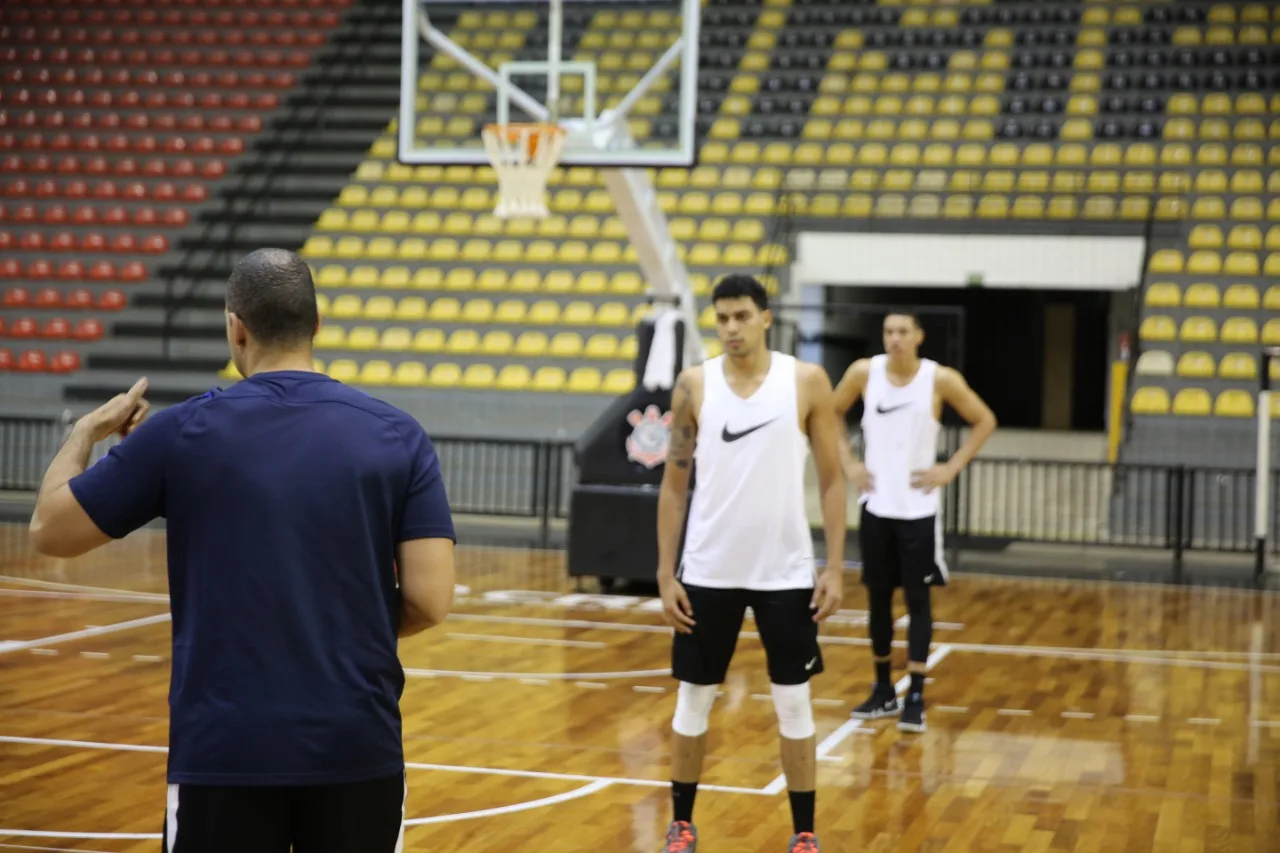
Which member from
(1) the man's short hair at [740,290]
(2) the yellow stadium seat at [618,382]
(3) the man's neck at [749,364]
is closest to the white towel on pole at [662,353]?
(2) the yellow stadium seat at [618,382]

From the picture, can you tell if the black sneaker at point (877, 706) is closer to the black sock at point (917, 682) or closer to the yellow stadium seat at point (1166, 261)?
the black sock at point (917, 682)

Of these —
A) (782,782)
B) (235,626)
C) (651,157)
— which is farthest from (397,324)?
(235,626)

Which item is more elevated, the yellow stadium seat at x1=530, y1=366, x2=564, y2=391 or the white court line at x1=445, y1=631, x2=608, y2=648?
the yellow stadium seat at x1=530, y1=366, x2=564, y2=391

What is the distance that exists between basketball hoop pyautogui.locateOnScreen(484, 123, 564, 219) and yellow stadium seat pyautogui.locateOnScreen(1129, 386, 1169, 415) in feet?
23.8

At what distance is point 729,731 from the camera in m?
7.29

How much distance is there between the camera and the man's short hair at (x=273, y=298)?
8.79 ft

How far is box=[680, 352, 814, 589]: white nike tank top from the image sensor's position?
16.7 feet

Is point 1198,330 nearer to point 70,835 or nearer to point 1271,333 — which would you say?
point 1271,333

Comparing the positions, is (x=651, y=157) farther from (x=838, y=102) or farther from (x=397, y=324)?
(x=838, y=102)

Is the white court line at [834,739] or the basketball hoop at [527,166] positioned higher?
the basketball hoop at [527,166]

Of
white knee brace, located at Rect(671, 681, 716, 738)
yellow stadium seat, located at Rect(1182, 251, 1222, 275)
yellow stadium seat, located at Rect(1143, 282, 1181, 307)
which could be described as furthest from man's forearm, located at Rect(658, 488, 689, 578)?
yellow stadium seat, located at Rect(1182, 251, 1222, 275)

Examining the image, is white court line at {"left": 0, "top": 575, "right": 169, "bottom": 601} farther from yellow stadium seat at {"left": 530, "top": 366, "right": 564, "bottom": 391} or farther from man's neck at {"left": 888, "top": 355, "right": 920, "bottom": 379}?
yellow stadium seat at {"left": 530, "top": 366, "right": 564, "bottom": 391}

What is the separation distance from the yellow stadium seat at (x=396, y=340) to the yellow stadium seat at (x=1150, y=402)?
310 inches

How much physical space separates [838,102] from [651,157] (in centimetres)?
968
